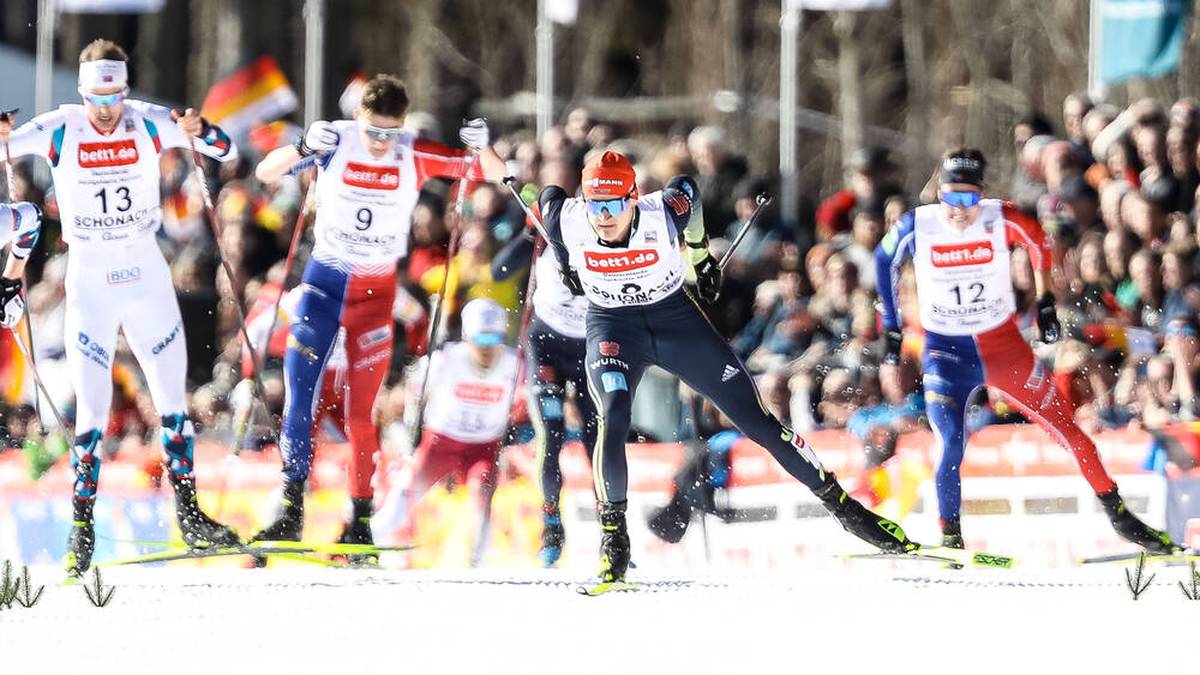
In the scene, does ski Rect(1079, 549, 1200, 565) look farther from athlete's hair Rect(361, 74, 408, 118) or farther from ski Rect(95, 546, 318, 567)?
athlete's hair Rect(361, 74, 408, 118)

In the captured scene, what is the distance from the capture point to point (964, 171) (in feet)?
37.7

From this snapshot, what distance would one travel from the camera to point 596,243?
33.4 ft

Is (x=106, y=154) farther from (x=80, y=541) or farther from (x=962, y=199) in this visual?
(x=962, y=199)

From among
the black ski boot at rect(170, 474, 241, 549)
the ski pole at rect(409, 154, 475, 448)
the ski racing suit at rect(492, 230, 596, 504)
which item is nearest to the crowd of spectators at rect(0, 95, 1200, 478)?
the ski pole at rect(409, 154, 475, 448)

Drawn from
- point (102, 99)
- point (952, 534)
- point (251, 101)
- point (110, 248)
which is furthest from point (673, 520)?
point (251, 101)

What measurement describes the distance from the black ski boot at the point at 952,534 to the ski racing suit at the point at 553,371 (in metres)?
1.97

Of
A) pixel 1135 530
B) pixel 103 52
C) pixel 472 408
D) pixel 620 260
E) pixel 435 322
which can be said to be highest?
pixel 103 52

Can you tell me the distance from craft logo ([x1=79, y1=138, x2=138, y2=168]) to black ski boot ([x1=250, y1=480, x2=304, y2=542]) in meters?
1.86

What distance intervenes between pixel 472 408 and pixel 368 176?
229 cm

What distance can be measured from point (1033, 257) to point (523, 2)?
80.9ft

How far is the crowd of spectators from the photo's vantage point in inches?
465

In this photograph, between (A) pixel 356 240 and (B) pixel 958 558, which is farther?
(A) pixel 356 240

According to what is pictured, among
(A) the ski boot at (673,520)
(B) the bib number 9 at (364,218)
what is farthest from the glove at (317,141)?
(A) the ski boot at (673,520)

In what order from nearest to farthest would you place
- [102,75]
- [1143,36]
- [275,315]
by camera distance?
1. [102,75]
2. [275,315]
3. [1143,36]
